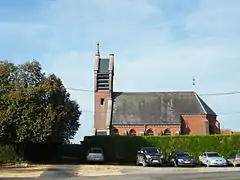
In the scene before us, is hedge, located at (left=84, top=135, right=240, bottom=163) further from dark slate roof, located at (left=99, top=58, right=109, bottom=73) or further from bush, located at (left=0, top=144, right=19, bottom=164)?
dark slate roof, located at (left=99, top=58, right=109, bottom=73)

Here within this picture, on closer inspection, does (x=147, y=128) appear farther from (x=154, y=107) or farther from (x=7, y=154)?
(x=7, y=154)

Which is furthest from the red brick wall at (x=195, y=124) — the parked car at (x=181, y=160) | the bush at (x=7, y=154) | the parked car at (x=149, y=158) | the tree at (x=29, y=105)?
the bush at (x=7, y=154)

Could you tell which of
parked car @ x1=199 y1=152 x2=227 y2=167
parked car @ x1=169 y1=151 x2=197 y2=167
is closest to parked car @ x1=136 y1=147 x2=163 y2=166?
parked car @ x1=169 y1=151 x2=197 y2=167

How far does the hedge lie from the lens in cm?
5159

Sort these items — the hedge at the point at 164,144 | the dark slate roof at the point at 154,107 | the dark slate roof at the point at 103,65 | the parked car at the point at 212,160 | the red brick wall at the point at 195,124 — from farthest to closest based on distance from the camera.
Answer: the dark slate roof at the point at 103,65
the dark slate roof at the point at 154,107
the red brick wall at the point at 195,124
the hedge at the point at 164,144
the parked car at the point at 212,160

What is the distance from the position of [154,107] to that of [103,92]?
947 centimetres

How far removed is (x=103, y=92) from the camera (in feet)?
263

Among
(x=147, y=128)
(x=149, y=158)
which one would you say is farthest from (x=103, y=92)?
(x=149, y=158)

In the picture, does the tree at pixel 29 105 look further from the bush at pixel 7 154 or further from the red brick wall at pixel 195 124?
the red brick wall at pixel 195 124

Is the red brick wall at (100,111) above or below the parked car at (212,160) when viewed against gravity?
above

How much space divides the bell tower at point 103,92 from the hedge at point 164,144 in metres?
17.0

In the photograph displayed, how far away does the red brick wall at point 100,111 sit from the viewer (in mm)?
77125

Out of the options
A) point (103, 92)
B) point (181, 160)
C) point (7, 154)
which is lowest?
point (181, 160)

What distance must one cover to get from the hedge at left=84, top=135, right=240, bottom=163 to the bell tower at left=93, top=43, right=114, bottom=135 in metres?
17.0
